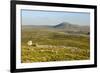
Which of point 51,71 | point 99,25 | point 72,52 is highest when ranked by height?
point 99,25

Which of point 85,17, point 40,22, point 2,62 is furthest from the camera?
point 85,17

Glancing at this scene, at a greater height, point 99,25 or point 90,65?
point 99,25

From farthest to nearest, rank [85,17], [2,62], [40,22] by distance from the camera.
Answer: [85,17], [40,22], [2,62]

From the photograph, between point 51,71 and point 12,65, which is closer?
point 12,65

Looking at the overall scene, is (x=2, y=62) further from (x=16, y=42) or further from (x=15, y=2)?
(x=15, y=2)

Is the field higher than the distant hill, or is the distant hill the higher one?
the distant hill

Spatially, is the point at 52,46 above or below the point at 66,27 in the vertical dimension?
below

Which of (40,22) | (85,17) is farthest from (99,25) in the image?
(40,22)

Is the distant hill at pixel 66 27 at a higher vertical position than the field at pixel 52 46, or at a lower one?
higher
